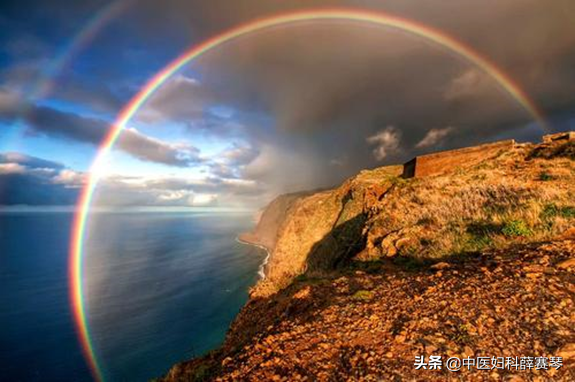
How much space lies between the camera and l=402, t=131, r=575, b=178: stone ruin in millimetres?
29212

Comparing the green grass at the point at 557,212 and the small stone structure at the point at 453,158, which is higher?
the small stone structure at the point at 453,158

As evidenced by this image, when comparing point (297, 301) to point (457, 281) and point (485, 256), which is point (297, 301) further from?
point (485, 256)

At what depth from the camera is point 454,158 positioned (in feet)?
107

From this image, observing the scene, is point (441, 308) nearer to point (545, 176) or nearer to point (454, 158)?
point (545, 176)

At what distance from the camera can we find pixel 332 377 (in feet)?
12.3

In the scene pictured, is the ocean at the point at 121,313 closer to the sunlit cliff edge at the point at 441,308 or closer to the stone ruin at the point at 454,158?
the sunlit cliff edge at the point at 441,308

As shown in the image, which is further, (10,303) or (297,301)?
(10,303)

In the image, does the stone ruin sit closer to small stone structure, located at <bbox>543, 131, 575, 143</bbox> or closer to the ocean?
small stone structure, located at <bbox>543, 131, 575, 143</bbox>

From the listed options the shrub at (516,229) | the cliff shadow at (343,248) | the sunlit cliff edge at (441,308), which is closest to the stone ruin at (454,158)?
the cliff shadow at (343,248)

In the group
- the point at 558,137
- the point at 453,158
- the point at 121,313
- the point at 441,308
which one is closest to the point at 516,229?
the point at 441,308

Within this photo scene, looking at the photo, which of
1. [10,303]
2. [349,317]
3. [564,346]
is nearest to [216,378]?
[349,317]

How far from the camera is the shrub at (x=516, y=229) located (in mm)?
7926

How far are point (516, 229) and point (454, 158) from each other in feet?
93.5

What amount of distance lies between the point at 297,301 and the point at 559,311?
16.1ft
